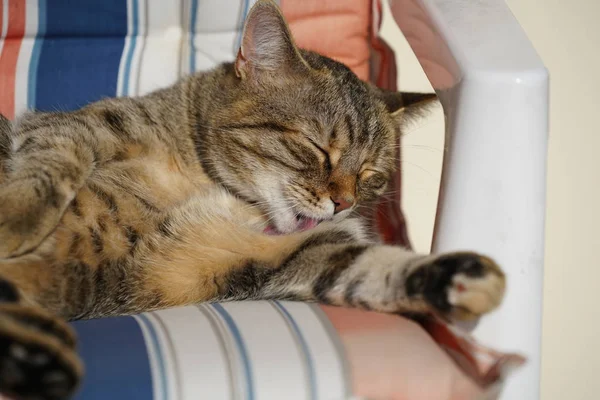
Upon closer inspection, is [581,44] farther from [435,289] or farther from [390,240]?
[435,289]

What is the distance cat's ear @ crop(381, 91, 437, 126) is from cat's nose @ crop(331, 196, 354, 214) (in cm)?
29

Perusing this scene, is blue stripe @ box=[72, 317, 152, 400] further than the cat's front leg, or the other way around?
the cat's front leg

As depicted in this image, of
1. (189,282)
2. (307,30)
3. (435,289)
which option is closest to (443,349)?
(435,289)

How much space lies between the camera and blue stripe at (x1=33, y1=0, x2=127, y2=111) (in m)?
1.52

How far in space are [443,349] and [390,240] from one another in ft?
2.20

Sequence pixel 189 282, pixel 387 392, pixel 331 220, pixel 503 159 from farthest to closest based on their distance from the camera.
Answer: pixel 331 220
pixel 189 282
pixel 503 159
pixel 387 392

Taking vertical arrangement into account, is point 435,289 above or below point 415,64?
below

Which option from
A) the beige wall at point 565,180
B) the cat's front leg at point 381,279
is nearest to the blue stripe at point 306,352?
the cat's front leg at point 381,279

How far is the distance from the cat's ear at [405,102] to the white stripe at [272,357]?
64cm

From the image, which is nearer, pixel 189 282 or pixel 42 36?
pixel 189 282

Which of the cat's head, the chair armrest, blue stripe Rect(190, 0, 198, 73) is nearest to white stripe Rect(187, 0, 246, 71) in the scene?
blue stripe Rect(190, 0, 198, 73)

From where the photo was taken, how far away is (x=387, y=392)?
80cm

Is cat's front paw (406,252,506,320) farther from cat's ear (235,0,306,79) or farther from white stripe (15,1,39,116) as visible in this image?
white stripe (15,1,39,116)

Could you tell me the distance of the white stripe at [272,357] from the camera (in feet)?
2.51
